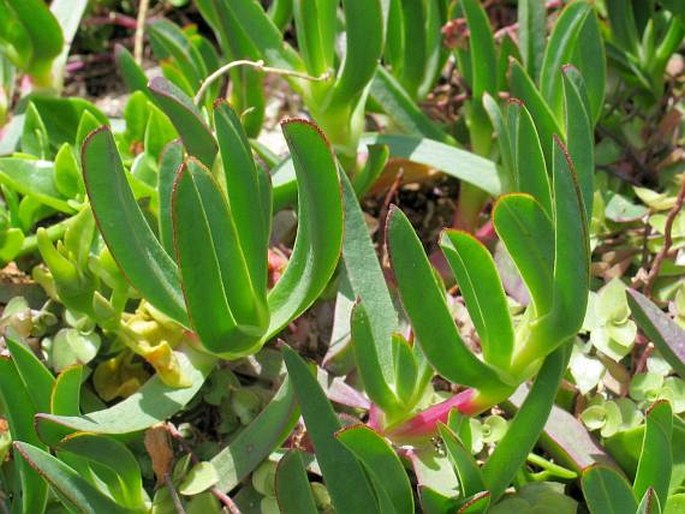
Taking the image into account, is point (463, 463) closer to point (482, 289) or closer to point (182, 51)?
point (482, 289)

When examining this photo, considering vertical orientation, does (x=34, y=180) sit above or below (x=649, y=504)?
above

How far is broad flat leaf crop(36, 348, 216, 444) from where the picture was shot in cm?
105

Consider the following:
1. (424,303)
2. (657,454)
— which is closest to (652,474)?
(657,454)

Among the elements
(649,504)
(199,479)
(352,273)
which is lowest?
(199,479)

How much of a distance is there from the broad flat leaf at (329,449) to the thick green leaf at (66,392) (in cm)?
21

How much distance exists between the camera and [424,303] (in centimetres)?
100

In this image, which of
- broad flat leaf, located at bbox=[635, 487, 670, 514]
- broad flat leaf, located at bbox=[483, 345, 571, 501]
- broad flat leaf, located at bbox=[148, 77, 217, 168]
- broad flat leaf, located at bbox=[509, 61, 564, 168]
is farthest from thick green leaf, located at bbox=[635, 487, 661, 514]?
broad flat leaf, located at bbox=[148, 77, 217, 168]

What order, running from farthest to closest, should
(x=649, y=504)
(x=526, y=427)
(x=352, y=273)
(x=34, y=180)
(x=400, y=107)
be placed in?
(x=400, y=107) < (x=34, y=180) < (x=352, y=273) < (x=526, y=427) < (x=649, y=504)

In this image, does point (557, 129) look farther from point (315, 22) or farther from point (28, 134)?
point (28, 134)

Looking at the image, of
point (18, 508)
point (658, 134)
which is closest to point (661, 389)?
point (658, 134)

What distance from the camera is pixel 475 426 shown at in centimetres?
121

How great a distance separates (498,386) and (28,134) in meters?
0.74

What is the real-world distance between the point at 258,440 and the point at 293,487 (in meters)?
0.10

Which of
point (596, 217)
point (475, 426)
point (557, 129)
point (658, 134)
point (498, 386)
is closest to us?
point (498, 386)
